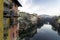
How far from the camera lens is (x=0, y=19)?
14.2 metres

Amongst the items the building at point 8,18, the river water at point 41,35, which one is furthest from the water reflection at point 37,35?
the building at point 8,18

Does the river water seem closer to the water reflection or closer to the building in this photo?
the water reflection

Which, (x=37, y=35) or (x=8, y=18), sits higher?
(x=8, y=18)

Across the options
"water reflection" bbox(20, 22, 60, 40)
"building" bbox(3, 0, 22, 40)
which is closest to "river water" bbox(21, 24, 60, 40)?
"water reflection" bbox(20, 22, 60, 40)

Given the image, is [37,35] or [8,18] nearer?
[8,18]

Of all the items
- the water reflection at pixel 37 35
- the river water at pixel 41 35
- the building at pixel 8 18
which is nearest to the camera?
the building at pixel 8 18

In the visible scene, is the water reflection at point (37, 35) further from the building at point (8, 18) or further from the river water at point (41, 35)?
the building at point (8, 18)

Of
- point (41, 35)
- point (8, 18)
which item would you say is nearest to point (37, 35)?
point (41, 35)

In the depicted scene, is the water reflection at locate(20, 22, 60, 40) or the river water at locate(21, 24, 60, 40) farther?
the river water at locate(21, 24, 60, 40)

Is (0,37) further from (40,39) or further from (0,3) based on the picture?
(40,39)

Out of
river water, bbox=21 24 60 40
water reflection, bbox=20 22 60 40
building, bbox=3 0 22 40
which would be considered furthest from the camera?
river water, bbox=21 24 60 40

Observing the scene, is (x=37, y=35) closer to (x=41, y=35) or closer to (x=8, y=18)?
(x=41, y=35)

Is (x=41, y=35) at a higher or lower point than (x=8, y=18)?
lower

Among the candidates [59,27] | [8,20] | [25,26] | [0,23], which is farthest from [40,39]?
[0,23]
